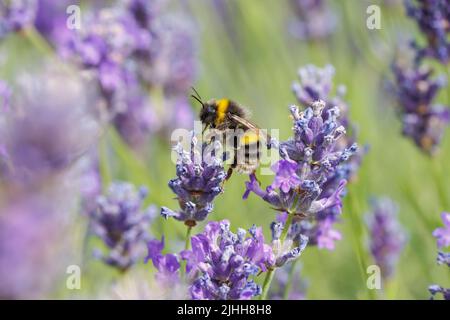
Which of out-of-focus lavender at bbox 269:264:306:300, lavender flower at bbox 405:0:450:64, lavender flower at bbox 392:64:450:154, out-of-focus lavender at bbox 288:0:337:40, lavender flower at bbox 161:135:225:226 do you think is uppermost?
out-of-focus lavender at bbox 288:0:337:40

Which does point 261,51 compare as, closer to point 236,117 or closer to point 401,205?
point 401,205

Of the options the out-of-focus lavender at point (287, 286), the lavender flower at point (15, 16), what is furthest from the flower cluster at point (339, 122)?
the lavender flower at point (15, 16)

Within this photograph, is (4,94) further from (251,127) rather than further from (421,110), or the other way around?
(421,110)

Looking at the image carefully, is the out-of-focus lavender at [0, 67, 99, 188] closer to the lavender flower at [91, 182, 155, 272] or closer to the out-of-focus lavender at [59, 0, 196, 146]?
the lavender flower at [91, 182, 155, 272]

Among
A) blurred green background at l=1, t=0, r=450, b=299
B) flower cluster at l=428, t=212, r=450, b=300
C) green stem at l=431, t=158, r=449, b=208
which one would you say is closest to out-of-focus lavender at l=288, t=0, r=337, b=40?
blurred green background at l=1, t=0, r=450, b=299

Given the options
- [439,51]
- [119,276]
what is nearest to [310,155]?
[119,276]

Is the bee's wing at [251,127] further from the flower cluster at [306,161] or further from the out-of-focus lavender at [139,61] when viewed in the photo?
the out-of-focus lavender at [139,61]
